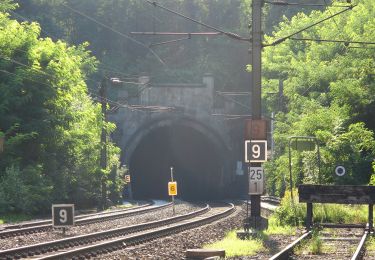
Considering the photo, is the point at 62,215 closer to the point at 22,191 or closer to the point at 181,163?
the point at 22,191

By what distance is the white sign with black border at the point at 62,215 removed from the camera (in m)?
20.1

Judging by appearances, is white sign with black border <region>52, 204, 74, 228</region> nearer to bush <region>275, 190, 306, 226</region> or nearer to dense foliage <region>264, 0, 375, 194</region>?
bush <region>275, 190, 306, 226</region>

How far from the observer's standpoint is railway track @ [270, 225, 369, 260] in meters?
→ 16.1

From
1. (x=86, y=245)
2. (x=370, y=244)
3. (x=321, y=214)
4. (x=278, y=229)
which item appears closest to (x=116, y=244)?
(x=86, y=245)

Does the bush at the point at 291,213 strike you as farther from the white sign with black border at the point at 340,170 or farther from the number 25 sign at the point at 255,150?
the white sign with black border at the point at 340,170

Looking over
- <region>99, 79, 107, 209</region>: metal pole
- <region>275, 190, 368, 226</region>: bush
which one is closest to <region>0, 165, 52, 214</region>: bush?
<region>99, 79, 107, 209</region>: metal pole

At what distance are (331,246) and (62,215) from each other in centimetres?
620

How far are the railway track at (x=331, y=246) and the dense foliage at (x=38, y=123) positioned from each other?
19330 millimetres

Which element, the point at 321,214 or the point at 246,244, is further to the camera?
the point at 321,214

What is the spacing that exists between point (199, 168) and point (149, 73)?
960cm

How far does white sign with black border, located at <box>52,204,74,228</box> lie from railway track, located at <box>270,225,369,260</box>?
523 centimetres

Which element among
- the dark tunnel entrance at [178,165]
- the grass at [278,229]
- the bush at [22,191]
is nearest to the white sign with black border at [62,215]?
the grass at [278,229]

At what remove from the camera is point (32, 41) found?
141 feet

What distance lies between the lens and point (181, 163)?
260 feet
